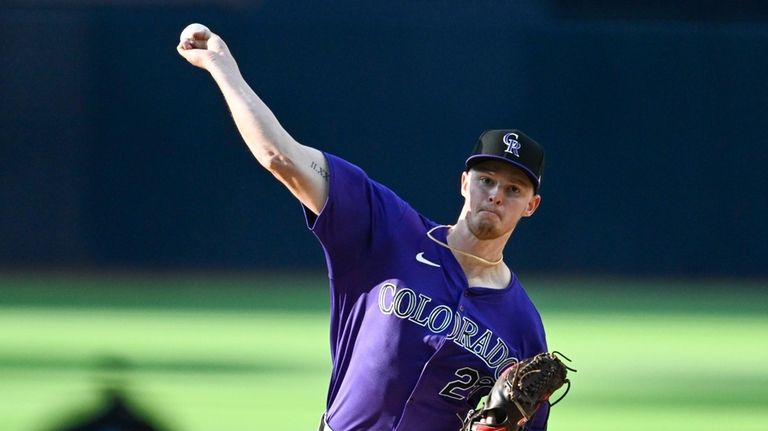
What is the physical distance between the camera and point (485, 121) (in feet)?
42.0

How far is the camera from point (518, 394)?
329cm

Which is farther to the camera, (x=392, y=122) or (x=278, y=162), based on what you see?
(x=392, y=122)

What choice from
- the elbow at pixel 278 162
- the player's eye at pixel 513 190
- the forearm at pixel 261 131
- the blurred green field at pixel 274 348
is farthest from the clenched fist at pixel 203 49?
the blurred green field at pixel 274 348

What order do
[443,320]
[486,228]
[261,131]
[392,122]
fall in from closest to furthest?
[261,131]
[443,320]
[486,228]
[392,122]

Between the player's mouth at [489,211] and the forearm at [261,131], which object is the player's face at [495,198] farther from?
the forearm at [261,131]

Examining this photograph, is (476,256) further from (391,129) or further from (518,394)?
(391,129)

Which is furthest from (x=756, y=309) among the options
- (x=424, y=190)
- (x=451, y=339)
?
(x=451, y=339)

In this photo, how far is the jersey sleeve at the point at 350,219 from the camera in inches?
130

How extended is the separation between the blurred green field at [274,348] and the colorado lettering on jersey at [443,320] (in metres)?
3.00

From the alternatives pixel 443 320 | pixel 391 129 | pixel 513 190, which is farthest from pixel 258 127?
pixel 391 129

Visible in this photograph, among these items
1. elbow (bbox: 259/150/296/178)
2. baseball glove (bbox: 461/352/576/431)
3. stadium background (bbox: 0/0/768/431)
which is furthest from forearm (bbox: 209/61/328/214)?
stadium background (bbox: 0/0/768/431)

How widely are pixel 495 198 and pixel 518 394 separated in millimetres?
626

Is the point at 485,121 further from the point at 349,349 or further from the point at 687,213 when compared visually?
the point at 349,349

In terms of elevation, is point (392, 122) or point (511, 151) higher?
point (392, 122)
